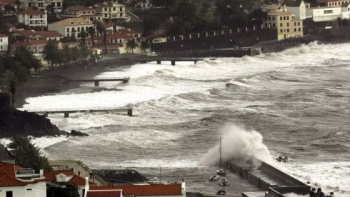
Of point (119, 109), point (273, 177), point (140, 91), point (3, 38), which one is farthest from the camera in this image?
point (3, 38)

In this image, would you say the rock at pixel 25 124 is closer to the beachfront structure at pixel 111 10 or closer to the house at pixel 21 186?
the house at pixel 21 186

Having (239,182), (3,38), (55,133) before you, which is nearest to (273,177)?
(239,182)

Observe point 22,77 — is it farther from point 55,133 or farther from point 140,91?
point 55,133

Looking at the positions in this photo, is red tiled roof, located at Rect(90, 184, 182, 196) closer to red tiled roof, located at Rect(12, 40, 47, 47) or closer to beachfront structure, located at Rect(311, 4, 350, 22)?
red tiled roof, located at Rect(12, 40, 47, 47)

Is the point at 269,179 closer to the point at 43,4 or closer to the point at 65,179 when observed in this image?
the point at 65,179

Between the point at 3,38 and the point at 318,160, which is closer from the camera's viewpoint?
the point at 318,160

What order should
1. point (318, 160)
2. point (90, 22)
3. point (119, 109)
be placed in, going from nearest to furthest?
1. point (318, 160)
2. point (119, 109)
3. point (90, 22)
